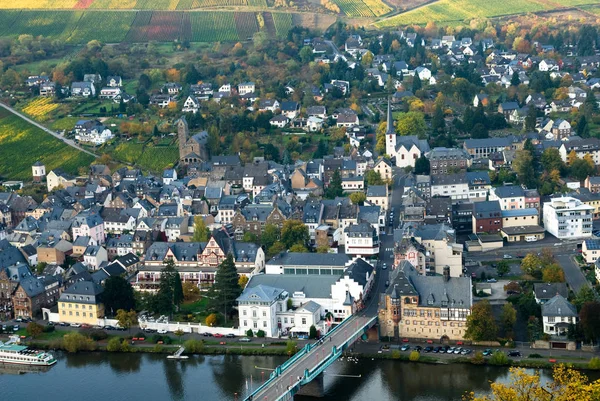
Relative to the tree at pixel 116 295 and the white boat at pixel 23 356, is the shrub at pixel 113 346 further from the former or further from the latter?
the tree at pixel 116 295

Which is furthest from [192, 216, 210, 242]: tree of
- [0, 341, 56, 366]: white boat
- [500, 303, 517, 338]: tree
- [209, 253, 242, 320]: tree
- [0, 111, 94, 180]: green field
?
[0, 111, 94, 180]: green field

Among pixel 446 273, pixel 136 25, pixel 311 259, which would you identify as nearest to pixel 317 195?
pixel 311 259

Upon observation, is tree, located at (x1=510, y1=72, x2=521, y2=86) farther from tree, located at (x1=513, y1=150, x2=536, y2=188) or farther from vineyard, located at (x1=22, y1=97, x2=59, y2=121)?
vineyard, located at (x1=22, y1=97, x2=59, y2=121)

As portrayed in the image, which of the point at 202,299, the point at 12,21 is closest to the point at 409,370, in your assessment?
the point at 202,299

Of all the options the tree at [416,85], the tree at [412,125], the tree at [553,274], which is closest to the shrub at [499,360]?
the tree at [553,274]

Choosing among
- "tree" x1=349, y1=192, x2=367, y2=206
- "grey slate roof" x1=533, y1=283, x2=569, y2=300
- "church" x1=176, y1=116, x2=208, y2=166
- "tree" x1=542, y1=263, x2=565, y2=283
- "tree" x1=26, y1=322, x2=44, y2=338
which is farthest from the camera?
"church" x1=176, y1=116, x2=208, y2=166

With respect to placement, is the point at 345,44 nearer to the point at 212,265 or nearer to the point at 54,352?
the point at 212,265

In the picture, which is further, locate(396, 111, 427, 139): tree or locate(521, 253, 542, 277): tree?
locate(396, 111, 427, 139): tree
